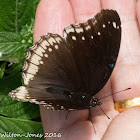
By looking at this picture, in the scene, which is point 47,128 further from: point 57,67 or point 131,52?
point 131,52

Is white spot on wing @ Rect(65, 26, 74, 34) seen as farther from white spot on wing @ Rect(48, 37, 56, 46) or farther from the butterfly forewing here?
white spot on wing @ Rect(48, 37, 56, 46)

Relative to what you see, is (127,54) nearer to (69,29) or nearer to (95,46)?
(95,46)

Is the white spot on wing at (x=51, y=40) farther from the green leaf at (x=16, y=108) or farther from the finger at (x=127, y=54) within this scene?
the green leaf at (x=16, y=108)

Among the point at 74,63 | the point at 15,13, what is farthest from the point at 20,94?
Answer: the point at 15,13

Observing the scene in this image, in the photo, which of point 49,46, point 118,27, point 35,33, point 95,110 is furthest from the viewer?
point 35,33

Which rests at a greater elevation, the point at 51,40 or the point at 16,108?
the point at 51,40

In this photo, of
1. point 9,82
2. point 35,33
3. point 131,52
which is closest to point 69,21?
point 35,33

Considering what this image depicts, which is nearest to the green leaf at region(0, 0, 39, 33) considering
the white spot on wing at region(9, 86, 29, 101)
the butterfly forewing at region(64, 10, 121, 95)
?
the butterfly forewing at region(64, 10, 121, 95)
